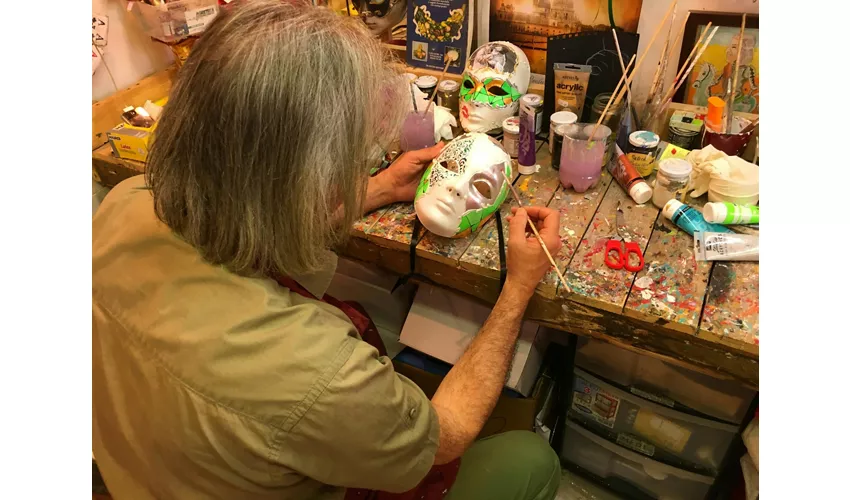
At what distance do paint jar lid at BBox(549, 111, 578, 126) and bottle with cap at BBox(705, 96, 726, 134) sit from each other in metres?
0.26

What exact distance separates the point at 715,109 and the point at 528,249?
531mm

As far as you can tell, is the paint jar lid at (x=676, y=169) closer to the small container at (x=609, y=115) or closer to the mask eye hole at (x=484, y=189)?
the small container at (x=609, y=115)

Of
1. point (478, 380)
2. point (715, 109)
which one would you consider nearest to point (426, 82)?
point (715, 109)

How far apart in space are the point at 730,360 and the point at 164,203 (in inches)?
33.4

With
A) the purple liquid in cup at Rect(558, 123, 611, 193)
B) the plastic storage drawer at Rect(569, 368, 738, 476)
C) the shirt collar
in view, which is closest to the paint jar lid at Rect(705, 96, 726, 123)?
the purple liquid in cup at Rect(558, 123, 611, 193)

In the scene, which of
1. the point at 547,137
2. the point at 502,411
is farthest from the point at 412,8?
the point at 502,411

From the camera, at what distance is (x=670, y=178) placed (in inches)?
41.2

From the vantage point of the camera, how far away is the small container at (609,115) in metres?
1.18

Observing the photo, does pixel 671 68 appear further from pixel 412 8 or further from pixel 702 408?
pixel 702 408

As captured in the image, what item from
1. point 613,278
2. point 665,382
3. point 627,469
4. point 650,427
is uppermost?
point 613,278

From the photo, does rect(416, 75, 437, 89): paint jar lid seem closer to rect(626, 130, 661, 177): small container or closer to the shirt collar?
rect(626, 130, 661, 177): small container

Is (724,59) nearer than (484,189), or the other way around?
(484,189)

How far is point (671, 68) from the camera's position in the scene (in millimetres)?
1276

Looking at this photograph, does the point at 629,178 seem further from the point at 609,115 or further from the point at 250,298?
the point at 250,298
